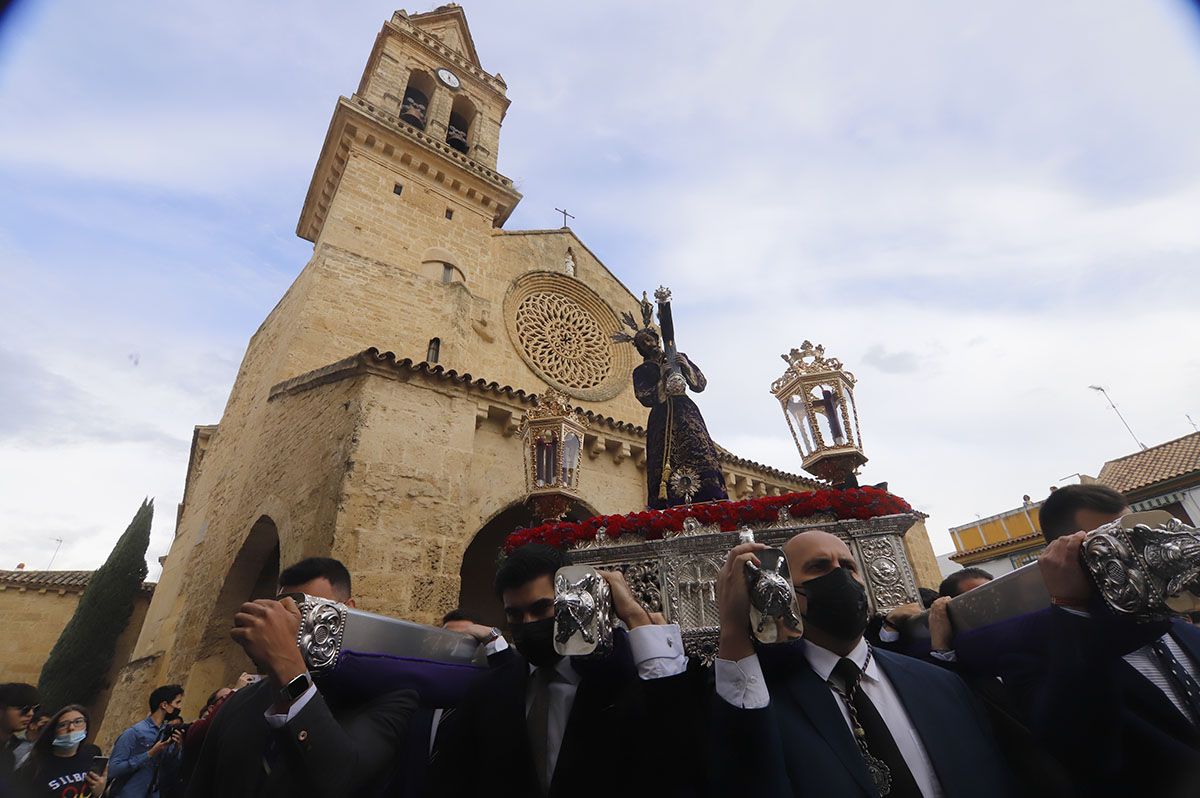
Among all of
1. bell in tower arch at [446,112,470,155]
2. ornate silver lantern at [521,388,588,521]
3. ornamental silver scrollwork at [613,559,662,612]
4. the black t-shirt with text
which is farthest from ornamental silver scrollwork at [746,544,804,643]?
bell in tower arch at [446,112,470,155]

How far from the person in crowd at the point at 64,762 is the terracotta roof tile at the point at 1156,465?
1949cm

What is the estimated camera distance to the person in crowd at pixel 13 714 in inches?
148

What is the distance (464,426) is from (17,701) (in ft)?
15.8

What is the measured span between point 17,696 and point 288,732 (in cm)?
443

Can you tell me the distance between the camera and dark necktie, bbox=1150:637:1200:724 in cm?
156

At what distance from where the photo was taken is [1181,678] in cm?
160

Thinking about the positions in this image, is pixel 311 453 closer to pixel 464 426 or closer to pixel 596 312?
pixel 464 426

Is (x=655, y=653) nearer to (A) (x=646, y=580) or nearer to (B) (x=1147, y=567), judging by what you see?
(B) (x=1147, y=567)

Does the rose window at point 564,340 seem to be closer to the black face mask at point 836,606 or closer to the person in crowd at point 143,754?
the person in crowd at point 143,754

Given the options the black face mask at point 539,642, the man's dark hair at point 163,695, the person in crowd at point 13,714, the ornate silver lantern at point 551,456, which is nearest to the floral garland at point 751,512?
the ornate silver lantern at point 551,456

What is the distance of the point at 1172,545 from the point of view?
1.20 meters

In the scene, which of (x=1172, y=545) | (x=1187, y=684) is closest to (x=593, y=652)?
(x=1172, y=545)

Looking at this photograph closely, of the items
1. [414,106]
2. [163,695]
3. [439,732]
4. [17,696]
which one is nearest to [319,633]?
[439,732]

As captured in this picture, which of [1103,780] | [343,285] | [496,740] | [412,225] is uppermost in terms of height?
[412,225]
